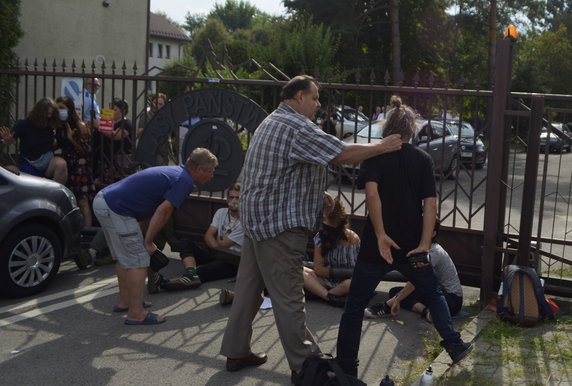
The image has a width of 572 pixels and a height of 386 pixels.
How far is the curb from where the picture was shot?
4.59 metres

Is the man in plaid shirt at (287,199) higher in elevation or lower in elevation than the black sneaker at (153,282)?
higher

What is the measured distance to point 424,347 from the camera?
17.7 feet

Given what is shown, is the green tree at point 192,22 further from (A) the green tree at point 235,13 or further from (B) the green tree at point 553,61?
(B) the green tree at point 553,61

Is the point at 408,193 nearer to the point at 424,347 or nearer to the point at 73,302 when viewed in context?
the point at 424,347

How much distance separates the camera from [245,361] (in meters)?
4.79

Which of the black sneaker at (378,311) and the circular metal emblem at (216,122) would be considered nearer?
the black sneaker at (378,311)

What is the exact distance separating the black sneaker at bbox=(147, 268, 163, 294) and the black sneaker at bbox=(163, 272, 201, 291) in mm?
72

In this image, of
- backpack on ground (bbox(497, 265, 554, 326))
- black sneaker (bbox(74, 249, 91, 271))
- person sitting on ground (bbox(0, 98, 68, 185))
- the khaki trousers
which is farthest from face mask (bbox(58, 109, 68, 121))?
backpack on ground (bbox(497, 265, 554, 326))

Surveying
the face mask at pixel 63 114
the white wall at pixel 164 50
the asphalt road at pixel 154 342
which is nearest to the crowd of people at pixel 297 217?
the asphalt road at pixel 154 342

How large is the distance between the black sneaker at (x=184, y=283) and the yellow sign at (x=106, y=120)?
2.72 metres

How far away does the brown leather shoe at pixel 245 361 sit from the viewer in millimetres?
4734

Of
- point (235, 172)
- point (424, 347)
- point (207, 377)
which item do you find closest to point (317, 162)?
point (207, 377)

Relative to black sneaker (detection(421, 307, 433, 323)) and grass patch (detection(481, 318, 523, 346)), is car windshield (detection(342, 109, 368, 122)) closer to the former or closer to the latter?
black sneaker (detection(421, 307, 433, 323))

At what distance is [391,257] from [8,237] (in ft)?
12.1
